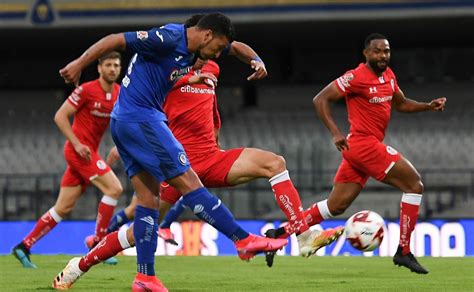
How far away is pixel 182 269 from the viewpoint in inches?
411

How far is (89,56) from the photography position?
22.2ft

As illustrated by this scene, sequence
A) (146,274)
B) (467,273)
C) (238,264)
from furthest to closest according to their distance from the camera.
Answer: (238,264) → (467,273) → (146,274)

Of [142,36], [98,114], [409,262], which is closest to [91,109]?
[98,114]

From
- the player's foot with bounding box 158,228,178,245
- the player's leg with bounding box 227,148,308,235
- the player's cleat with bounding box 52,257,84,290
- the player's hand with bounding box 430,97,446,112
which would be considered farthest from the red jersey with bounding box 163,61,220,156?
the player's foot with bounding box 158,228,178,245

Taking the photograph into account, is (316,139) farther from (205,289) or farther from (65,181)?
(205,289)

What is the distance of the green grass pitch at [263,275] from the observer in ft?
27.0

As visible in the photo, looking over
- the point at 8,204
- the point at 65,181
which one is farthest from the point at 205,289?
the point at 8,204

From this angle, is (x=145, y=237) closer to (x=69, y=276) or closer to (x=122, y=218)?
(x=69, y=276)

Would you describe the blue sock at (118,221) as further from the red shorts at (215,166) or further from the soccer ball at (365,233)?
the soccer ball at (365,233)

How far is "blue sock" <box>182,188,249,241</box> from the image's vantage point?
7.13 m

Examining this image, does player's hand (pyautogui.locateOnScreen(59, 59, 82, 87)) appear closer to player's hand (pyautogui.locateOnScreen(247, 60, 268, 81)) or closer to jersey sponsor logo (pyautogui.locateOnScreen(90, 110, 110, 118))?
player's hand (pyautogui.locateOnScreen(247, 60, 268, 81))

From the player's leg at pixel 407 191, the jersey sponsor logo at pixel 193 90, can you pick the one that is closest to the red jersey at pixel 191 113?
the jersey sponsor logo at pixel 193 90

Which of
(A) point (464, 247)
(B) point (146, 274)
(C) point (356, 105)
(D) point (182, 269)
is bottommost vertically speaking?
(A) point (464, 247)

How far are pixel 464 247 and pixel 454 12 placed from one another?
720 centimetres
